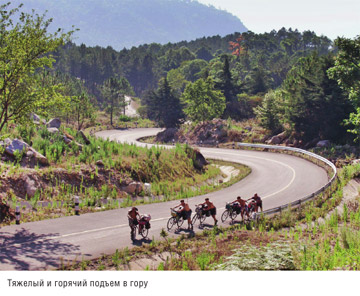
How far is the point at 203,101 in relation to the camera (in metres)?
62.9

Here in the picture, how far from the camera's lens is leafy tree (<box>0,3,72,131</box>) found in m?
18.0

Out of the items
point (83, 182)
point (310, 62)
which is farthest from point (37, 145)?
point (310, 62)

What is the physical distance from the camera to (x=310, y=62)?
47688mm

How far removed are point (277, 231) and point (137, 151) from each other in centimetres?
1580

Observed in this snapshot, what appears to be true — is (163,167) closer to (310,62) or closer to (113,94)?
A: (310,62)

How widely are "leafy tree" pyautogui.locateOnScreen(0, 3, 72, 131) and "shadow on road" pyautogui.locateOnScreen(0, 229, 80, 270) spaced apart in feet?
20.5

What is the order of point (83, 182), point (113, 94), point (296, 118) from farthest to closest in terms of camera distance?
point (113, 94) → point (296, 118) → point (83, 182)

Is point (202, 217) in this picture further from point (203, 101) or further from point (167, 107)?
point (167, 107)

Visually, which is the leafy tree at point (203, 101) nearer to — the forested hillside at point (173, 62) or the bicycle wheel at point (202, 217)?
the bicycle wheel at point (202, 217)

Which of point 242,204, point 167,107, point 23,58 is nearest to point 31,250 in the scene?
point 23,58

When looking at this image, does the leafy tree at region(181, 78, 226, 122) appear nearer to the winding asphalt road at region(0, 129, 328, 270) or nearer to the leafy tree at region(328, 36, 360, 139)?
the winding asphalt road at region(0, 129, 328, 270)

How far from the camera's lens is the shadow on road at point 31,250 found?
12648mm

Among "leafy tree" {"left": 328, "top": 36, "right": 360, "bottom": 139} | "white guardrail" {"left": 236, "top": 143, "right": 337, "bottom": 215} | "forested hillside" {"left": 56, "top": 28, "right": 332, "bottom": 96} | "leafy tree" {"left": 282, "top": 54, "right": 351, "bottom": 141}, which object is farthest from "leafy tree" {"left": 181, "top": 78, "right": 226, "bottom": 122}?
"forested hillside" {"left": 56, "top": 28, "right": 332, "bottom": 96}

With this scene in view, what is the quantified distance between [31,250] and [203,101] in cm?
5135
